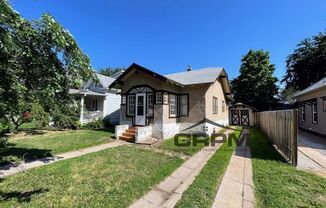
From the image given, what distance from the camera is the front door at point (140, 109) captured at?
1175cm

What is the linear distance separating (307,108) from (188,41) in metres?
12.6

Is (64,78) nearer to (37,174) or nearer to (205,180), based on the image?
(37,174)

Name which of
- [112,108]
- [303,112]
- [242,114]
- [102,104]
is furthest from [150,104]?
[242,114]

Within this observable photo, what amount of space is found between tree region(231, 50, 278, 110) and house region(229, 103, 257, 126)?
6048 millimetres

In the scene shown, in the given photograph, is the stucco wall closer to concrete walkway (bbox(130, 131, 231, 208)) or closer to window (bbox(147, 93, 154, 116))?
concrete walkway (bbox(130, 131, 231, 208))

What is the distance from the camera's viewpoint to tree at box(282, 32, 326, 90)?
25812 millimetres

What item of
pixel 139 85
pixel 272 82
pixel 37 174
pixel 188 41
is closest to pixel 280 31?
pixel 188 41

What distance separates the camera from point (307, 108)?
15750mm

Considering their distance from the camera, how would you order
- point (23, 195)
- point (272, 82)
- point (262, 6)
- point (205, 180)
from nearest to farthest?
point (23, 195), point (205, 180), point (262, 6), point (272, 82)

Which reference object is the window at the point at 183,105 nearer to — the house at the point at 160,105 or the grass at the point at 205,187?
the house at the point at 160,105

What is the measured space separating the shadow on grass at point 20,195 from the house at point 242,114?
23450 mm

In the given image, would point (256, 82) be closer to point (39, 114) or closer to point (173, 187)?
point (173, 187)

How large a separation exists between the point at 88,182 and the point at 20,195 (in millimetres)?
1400

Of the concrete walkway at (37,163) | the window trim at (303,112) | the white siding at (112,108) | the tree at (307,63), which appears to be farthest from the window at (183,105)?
the tree at (307,63)
